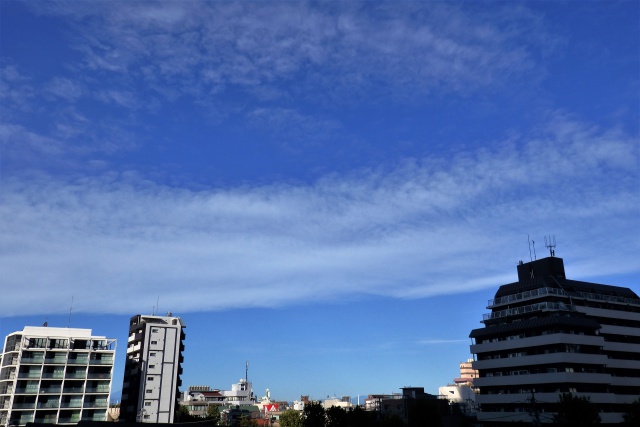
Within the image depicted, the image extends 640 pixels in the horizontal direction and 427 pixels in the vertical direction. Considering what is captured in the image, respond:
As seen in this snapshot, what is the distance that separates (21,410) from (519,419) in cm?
8960

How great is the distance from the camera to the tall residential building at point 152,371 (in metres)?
120

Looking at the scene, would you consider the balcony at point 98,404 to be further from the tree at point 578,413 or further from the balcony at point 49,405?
the tree at point 578,413

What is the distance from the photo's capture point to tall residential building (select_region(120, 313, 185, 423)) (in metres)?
120

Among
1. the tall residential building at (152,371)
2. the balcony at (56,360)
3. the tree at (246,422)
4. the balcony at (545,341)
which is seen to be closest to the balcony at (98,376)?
the balcony at (56,360)

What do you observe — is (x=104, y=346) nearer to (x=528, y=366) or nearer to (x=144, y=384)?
(x=144, y=384)

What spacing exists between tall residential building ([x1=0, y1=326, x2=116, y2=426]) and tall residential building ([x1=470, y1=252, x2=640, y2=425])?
75.1 m

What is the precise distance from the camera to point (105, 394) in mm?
102875

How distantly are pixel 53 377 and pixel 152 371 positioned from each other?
25.7 meters

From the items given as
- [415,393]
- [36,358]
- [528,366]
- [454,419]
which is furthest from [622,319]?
[36,358]

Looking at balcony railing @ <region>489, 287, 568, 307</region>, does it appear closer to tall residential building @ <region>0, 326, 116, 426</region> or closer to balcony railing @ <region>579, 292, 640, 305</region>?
balcony railing @ <region>579, 292, 640, 305</region>

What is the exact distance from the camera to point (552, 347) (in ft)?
295

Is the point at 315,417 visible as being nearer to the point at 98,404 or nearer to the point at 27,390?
the point at 98,404

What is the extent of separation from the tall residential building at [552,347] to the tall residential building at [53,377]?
7515 centimetres

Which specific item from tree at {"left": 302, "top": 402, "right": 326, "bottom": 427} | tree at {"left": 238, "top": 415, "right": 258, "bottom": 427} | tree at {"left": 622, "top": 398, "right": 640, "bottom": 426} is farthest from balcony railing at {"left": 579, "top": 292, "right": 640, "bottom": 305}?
tree at {"left": 238, "top": 415, "right": 258, "bottom": 427}
